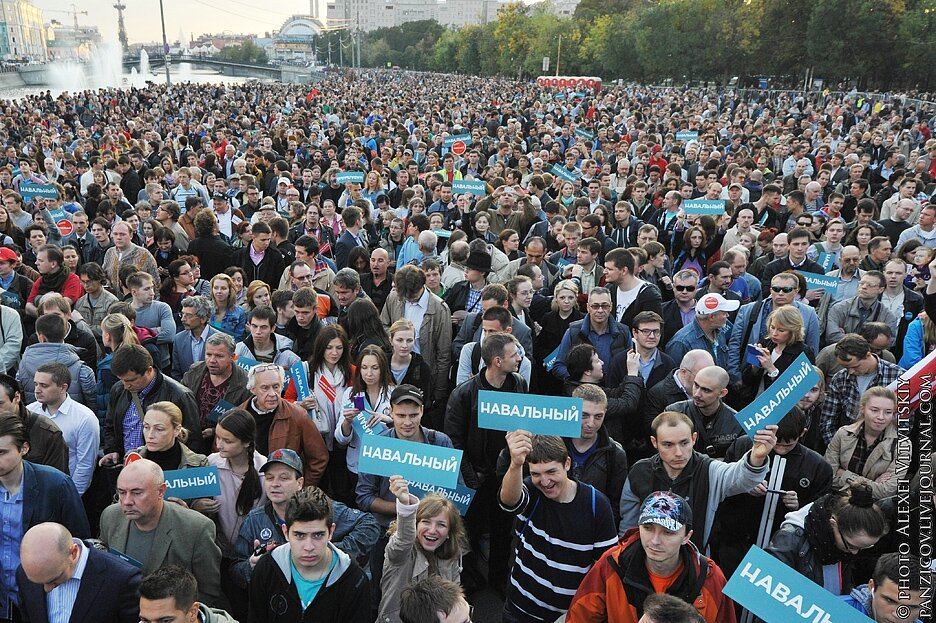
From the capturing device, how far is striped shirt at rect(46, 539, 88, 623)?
3414 millimetres

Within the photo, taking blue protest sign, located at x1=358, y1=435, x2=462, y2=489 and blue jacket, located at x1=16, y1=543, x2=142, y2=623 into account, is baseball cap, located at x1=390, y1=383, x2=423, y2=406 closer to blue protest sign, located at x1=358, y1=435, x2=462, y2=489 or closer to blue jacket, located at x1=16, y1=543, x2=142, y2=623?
blue protest sign, located at x1=358, y1=435, x2=462, y2=489

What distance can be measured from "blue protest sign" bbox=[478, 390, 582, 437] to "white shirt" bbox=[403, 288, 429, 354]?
2350 mm

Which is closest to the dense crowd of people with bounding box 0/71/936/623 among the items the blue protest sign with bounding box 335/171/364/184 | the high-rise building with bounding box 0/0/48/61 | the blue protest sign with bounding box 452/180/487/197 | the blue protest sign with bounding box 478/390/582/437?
the blue protest sign with bounding box 478/390/582/437

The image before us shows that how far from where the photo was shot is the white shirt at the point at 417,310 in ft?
21.6

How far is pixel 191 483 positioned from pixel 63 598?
0.83 meters

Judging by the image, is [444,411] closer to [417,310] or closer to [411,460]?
[417,310]

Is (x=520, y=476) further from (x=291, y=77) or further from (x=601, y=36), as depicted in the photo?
(x=291, y=77)

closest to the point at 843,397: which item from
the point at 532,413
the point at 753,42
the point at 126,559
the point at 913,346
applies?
the point at 913,346

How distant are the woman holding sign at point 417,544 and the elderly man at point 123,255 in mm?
5289

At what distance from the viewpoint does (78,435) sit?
15.7 feet

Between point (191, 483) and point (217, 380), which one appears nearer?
point (191, 483)

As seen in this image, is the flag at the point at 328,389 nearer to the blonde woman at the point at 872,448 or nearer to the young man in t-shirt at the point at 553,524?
the young man in t-shirt at the point at 553,524

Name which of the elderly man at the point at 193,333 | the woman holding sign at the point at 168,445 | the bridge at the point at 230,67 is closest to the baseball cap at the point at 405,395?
the woman holding sign at the point at 168,445

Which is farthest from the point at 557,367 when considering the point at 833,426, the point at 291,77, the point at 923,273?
the point at 291,77
